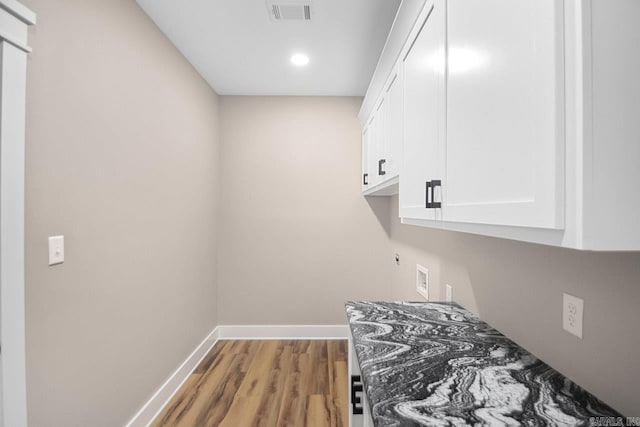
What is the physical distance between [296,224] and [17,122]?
2.57 metres

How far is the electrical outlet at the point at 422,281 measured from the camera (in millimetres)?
2279

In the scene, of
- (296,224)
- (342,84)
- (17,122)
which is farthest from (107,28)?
(296,224)

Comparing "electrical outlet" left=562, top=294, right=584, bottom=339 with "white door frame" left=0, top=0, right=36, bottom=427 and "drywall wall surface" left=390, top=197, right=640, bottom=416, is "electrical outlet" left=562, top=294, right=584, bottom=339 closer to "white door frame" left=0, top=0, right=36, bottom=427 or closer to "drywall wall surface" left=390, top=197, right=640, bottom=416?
"drywall wall surface" left=390, top=197, right=640, bottom=416

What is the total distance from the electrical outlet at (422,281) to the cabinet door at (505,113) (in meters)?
1.31

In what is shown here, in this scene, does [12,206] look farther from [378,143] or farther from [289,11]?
[378,143]

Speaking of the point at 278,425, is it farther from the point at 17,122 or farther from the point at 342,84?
the point at 342,84

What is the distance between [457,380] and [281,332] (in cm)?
285

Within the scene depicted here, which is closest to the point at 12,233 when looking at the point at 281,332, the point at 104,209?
the point at 104,209

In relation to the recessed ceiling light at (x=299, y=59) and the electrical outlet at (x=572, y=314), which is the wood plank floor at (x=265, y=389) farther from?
the recessed ceiling light at (x=299, y=59)

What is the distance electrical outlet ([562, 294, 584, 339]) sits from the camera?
3.16ft

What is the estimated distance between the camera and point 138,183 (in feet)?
6.70

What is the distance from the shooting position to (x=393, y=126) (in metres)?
1.90

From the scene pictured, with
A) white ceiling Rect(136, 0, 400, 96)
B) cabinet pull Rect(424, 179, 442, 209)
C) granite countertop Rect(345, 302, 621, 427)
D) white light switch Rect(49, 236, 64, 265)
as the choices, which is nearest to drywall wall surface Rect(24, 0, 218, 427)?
white light switch Rect(49, 236, 64, 265)

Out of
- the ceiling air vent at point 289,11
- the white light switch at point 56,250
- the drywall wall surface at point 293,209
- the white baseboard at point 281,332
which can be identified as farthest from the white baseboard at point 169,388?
the ceiling air vent at point 289,11
